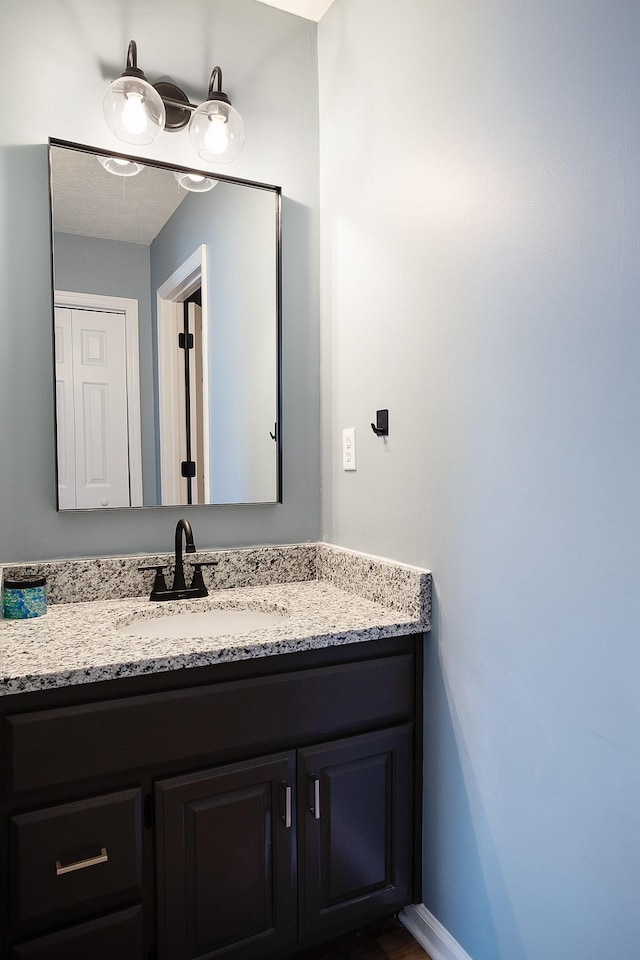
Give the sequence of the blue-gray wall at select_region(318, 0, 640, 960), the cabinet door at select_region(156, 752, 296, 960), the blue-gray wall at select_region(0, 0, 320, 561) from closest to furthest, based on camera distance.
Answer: the blue-gray wall at select_region(318, 0, 640, 960)
the cabinet door at select_region(156, 752, 296, 960)
the blue-gray wall at select_region(0, 0, 320, 561)

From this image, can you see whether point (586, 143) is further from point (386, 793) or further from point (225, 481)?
point (386, 793)

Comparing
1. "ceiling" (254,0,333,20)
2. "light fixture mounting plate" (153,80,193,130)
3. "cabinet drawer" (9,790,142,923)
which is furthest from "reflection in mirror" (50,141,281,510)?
"cabinet drawer" (9,790,142,923)

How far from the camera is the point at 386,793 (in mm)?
1456

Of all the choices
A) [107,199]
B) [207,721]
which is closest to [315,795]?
[207,721]

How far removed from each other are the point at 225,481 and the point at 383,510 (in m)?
0.50

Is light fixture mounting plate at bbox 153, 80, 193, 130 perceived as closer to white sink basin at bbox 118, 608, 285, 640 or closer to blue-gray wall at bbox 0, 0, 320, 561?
blue-gray wall at bbox 0, 0, 320, 561

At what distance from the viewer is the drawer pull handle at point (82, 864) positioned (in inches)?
44.0

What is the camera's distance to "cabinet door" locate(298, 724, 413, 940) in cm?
136

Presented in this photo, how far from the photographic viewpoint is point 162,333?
1.73 meters

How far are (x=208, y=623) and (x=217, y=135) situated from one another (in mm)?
1380

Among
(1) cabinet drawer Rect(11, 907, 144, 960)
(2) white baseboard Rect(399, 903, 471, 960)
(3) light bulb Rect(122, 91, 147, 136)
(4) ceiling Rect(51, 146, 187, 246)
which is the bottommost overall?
(2) white baseboard Rect(399, 903, 471, 960)

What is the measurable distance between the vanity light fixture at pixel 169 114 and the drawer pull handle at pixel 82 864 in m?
1.71

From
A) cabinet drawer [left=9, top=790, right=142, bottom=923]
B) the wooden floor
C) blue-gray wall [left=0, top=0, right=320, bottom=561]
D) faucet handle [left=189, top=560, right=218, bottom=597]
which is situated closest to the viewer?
cabinet drawer [left=9, top=790, right=142, bottom=923]

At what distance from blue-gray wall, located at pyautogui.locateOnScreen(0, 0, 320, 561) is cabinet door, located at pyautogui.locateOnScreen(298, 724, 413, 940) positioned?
2.35ft
